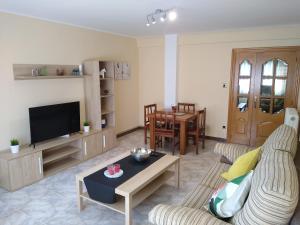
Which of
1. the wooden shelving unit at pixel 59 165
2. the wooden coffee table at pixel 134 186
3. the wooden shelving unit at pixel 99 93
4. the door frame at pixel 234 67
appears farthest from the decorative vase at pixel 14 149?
the door frame at pixel 234 67

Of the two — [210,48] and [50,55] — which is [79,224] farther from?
[210,48]

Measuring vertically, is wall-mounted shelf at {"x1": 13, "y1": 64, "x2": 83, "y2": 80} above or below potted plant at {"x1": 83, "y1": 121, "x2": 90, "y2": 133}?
above

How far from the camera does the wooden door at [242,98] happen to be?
486cm

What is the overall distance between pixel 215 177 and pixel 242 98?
295 cm

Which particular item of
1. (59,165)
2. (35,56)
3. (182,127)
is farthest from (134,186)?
(35,56)

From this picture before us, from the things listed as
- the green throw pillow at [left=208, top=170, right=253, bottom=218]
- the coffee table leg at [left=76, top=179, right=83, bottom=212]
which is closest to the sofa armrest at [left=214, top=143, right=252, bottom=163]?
the green throw pillow at [left=208, top=170, right=253, bottom=218]

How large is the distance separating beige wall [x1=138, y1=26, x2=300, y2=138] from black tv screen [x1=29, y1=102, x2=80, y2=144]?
8.38 ft

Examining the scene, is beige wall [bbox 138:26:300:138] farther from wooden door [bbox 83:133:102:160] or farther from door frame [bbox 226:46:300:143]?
wooden door [bbox 83:133:102:160]

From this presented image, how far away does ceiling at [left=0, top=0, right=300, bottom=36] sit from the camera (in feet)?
9.32

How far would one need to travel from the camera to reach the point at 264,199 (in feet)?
4.17

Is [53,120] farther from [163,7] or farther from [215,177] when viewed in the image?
[215,177]

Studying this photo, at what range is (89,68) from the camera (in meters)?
4.38

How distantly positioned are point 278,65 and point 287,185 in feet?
13.1

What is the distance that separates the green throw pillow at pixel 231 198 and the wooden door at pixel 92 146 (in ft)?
9.21
